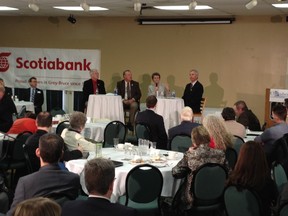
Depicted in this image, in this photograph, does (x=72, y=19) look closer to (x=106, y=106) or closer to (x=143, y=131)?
(x=106, y=106)

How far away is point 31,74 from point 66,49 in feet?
4.65

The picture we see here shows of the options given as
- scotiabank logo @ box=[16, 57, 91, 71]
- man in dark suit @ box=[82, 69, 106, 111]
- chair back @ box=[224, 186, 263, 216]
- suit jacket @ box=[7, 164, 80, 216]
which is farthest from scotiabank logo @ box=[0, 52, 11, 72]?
chair back @ box=[224, 186, 263, 216]

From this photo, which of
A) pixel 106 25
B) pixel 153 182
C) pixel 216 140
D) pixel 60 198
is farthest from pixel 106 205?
pixel 106 25

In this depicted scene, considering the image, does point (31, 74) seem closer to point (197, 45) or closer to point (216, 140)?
point (197, 45)

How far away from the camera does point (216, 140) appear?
5961 mm

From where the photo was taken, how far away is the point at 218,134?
599 cm

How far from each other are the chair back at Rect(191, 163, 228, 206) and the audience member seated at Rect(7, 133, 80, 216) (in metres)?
1.55

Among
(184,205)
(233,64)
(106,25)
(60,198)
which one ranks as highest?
(106,25)

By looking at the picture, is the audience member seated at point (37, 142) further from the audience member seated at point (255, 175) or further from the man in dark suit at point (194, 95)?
the man in dark suit at point (194, 95)

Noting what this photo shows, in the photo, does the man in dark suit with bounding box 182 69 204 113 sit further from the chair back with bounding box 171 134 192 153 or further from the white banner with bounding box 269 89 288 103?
the chair back with bounding box 171 134 192 153

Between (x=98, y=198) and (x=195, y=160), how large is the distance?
2179 mm

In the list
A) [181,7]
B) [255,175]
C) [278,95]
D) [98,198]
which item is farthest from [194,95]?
[98,198]

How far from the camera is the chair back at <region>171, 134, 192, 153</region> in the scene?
652 cm

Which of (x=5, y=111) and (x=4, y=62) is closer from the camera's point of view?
(x=5, y=111)
